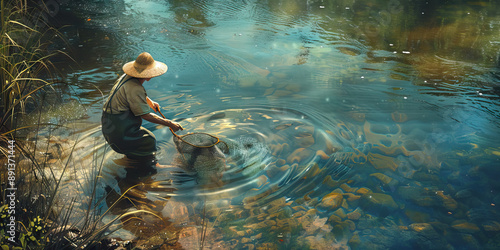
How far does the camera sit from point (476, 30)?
981 cm

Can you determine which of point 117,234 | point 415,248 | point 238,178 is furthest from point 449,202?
point 117,234

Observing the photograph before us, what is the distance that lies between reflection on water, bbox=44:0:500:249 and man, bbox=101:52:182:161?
42 centimetres

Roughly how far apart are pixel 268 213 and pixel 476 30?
8.49 meters

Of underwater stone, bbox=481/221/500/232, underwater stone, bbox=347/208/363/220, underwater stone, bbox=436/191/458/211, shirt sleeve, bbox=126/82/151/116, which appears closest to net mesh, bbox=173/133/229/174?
shirt sleeve, bbox=126/82/151/116

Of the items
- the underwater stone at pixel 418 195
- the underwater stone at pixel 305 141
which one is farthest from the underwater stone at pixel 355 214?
the underwater stone at pixel 305 141

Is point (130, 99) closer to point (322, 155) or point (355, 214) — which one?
point (322, 155)

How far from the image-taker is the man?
4531 mm

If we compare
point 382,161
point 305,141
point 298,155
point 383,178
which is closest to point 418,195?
point 383,178

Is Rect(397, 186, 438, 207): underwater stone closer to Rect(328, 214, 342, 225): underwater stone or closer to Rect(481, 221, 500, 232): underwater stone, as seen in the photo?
Rect(481, 221, 500, 232): underwater stone

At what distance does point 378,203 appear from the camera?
452 cm

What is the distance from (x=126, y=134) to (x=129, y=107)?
339 mm

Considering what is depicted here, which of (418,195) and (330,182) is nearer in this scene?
(418,195)

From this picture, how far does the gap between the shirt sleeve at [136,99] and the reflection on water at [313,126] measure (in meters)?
0.64

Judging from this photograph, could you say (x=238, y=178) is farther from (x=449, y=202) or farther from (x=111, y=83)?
(x=111, y=83)
